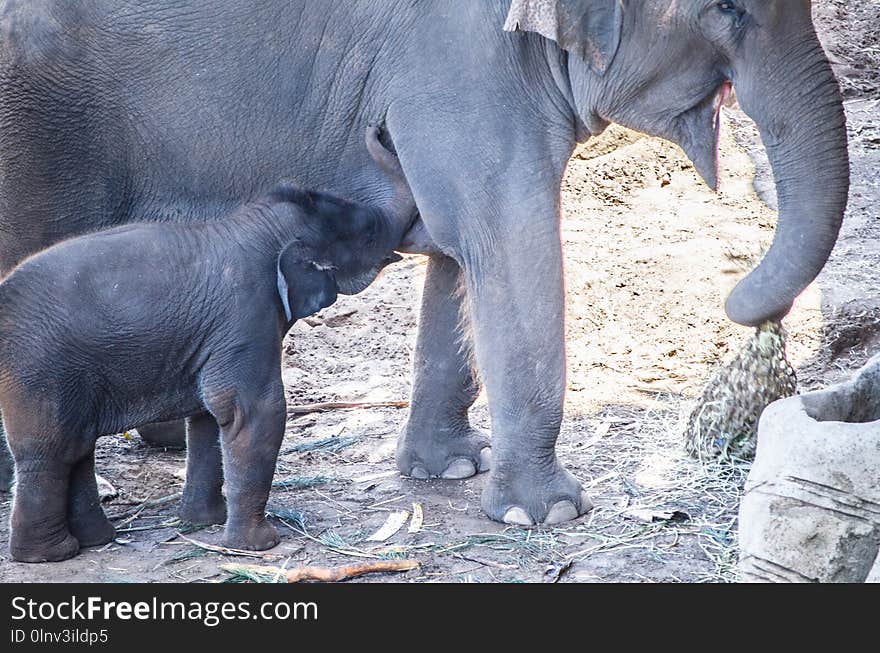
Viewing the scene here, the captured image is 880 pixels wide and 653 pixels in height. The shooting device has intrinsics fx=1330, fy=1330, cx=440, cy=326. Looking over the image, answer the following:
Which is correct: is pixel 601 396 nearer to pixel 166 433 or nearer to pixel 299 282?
pixel 166 433

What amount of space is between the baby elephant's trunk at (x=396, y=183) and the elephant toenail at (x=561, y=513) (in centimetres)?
105

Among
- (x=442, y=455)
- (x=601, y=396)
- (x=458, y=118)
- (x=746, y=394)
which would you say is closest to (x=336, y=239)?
(x=458, y=118)

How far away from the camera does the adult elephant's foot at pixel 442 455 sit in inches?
198

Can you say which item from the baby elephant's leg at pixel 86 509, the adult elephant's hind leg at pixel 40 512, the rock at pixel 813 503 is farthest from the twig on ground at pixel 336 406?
the rock at pixel 813 503

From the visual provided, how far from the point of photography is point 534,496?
4.44 m

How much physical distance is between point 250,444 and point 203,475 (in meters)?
0.43

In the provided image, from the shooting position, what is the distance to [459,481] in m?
5.01

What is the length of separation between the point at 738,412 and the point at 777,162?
4.12 ft

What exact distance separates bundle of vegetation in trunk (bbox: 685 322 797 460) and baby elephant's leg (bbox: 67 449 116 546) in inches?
86.0

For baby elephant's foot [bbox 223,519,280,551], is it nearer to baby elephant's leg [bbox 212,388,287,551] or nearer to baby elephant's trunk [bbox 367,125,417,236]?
baby elephant's leg [bbox 212,388,287,551]

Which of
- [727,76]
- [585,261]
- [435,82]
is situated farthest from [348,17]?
[585,261]

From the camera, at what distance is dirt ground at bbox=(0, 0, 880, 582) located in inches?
165

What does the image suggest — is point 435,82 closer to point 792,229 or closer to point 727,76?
point 727,76

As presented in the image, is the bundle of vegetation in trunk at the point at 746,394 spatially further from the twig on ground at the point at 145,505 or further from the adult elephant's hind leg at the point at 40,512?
the adult elephant's hind leg at the point at 40,512
